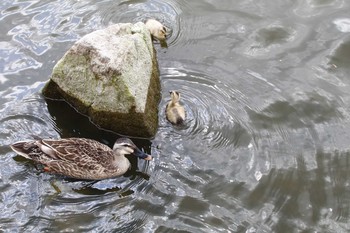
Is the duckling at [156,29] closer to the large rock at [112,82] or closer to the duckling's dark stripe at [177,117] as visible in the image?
the large rock at [112,82]

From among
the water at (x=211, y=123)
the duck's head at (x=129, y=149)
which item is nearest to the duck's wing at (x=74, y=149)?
the duck's head at (x=129, y=149)

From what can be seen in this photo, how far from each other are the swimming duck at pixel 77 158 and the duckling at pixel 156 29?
2345 millimetres

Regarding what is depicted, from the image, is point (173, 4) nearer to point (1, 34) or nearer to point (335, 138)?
point (1, 34)

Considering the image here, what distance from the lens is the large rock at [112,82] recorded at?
6797mm

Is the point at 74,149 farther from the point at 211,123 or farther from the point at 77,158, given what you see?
the point at 211,123

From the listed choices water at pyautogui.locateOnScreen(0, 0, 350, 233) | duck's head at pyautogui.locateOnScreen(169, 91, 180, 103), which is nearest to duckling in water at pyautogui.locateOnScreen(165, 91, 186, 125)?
duck's head at pyautogui.locateOnScreen(169, 91, 180, 103)

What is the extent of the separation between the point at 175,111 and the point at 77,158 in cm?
130

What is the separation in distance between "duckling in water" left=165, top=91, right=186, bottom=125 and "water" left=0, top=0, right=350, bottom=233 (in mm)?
112

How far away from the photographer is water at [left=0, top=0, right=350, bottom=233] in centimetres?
597

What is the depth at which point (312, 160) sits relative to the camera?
6.53m

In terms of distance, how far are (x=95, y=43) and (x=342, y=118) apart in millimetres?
3153

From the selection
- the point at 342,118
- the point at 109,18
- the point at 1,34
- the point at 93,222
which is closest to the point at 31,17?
the point at 1,34

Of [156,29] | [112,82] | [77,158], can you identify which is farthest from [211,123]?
[156,29]

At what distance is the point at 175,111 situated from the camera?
6926mm
